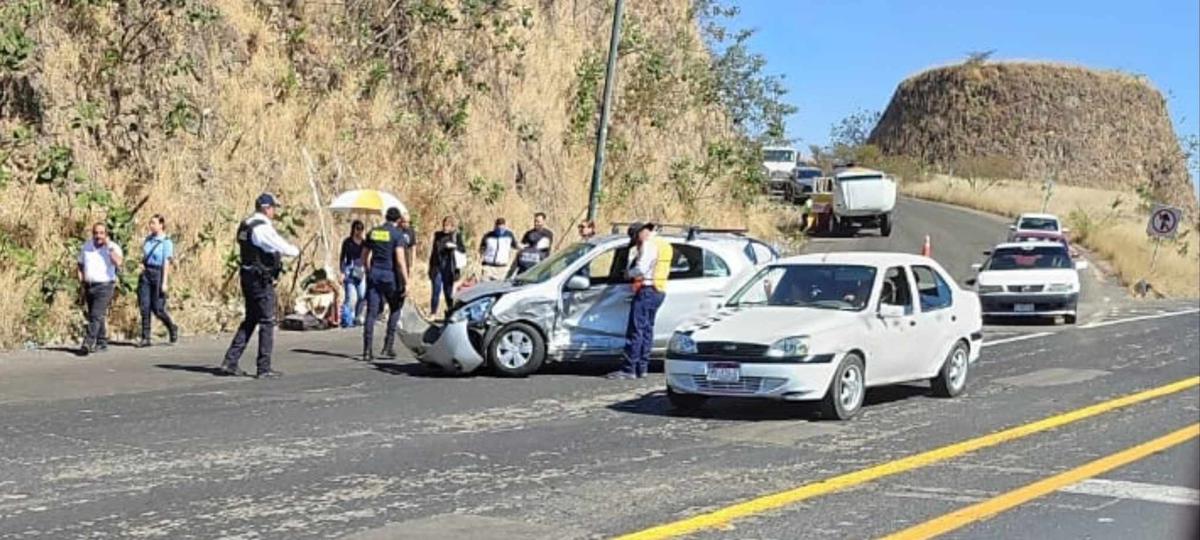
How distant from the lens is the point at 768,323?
11867 millimetres

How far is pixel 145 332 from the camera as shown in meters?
16.8

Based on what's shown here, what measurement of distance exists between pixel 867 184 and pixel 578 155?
2026cm

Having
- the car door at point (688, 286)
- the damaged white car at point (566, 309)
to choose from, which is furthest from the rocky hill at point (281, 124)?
the car door at point (688, 286)

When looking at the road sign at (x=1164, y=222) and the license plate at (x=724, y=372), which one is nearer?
the license plate at (x=724, y=372)

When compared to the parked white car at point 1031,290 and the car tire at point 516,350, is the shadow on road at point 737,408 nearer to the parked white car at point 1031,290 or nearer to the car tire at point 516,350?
the car tire at point 516,350

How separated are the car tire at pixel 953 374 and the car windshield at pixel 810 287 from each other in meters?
1.41

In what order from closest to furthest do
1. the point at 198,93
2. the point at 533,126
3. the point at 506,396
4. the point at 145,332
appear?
the point at 506,396, the point at 145,332, the point at 198,93, the point at 533,126

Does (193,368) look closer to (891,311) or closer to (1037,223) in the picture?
(891,311)

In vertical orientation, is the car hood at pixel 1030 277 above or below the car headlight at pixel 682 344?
above

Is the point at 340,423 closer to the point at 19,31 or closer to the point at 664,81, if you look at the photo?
the point at 19,31

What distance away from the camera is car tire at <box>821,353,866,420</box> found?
1157cm

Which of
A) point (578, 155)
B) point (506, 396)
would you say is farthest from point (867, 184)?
point (506, 396)

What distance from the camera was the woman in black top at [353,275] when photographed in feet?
65.2

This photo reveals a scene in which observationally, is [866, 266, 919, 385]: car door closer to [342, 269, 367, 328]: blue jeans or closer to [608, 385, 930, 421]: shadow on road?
[608, 385, 930, 421]: shadow on road
